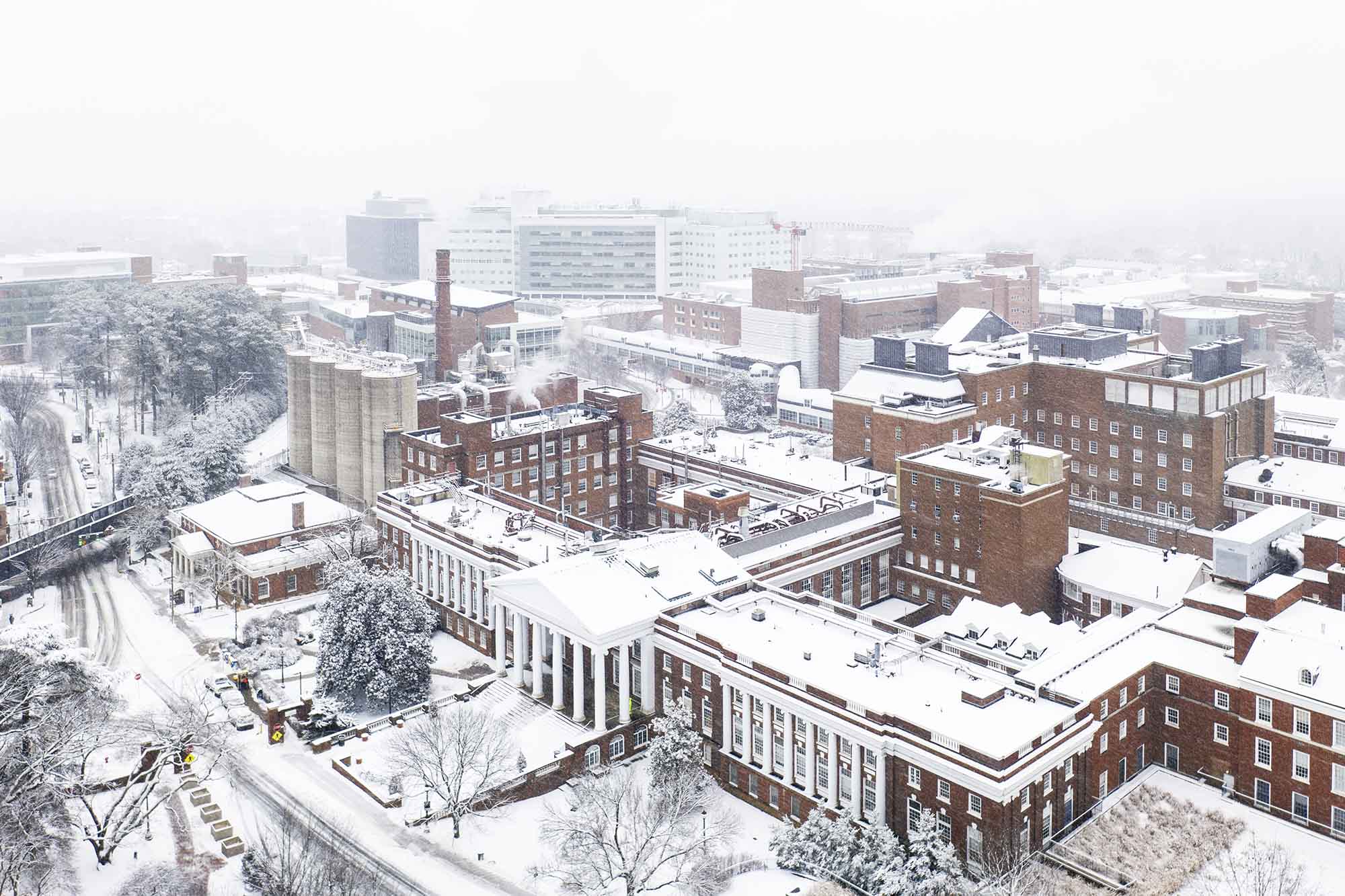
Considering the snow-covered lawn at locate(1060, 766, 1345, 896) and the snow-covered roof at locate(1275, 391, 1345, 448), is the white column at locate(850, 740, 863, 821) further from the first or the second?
the snow-covered roof at locate(1275, 391, 1345, 448)

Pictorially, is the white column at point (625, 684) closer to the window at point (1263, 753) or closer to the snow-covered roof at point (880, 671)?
the snow-covered roof at point (880, 671)

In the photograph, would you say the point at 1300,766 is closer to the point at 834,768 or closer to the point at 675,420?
the point at 834,768

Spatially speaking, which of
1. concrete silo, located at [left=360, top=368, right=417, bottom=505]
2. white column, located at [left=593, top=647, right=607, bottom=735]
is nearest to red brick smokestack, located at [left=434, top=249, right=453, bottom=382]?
concrete silo, located at [left=360, top=368, right=417, bottom=505]

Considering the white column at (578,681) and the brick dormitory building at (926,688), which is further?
the white column at (578,681)

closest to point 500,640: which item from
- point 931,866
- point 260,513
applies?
point 931,866

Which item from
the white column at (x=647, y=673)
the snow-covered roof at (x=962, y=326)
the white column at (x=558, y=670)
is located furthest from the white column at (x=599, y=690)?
the snow-covered roof at (x=962, y=326)

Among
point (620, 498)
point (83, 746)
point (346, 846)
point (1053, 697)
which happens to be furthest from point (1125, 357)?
point (83, 746)
